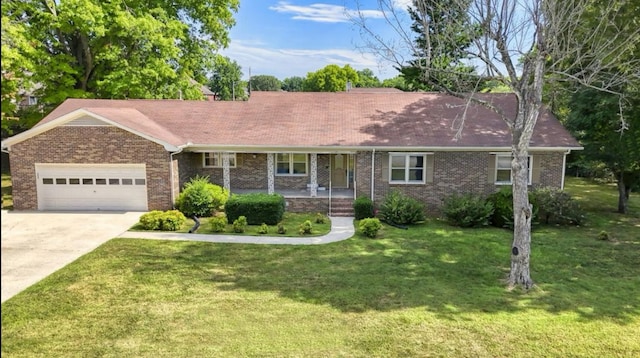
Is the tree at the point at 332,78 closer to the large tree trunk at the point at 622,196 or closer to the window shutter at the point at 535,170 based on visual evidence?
the large tree trunk at the point at 622,196

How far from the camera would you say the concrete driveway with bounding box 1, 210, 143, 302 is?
10.4 metres

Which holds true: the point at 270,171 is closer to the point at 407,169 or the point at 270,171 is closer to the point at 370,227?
the point at 407,169

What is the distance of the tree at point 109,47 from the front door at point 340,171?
38.2ft

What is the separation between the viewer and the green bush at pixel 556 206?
655 inches

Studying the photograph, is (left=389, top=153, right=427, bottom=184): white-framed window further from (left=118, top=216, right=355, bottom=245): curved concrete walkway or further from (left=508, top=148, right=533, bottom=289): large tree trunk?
(left=508, top=148, right=533, bottom=289): large tree trunk

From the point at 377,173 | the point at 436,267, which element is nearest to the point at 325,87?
the point at 377,173

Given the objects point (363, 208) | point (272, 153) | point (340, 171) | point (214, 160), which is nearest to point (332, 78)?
point (340, 171)

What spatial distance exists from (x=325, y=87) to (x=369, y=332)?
75.0 metres

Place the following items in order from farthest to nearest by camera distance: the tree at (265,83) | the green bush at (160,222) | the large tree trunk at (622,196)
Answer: the tree at (265,83)
the large tree trunk at (622,196)
the green bush at (160,222)

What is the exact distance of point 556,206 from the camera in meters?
16.6

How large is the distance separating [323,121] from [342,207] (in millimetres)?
4739

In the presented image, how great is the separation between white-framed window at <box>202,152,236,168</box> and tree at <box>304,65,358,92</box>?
6140 cm

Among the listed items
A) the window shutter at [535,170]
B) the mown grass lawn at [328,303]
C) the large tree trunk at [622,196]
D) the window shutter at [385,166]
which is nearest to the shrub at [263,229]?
the mown grass lawn at [328,303]

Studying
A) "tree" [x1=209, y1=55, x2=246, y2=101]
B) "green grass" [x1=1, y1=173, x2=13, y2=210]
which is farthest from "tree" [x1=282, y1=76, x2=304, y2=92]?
"green grass" [x1=1, y1=173, x2=13, y2=210]
